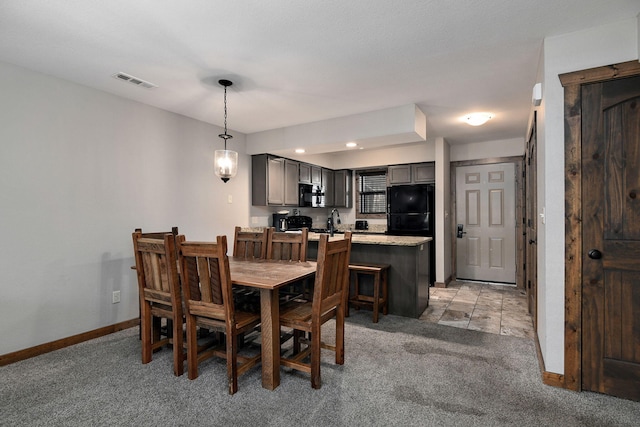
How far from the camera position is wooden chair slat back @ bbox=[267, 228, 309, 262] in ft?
10.2

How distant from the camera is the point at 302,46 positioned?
239 cm

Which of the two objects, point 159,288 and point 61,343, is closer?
point 159,288

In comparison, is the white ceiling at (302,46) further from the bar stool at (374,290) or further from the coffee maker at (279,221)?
the coffee maker at (279,221)

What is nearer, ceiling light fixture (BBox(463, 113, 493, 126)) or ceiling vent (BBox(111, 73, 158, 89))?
ceiling vent (BBox(111, 73, 158, 89))

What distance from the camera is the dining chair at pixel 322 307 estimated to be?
2.15 meters

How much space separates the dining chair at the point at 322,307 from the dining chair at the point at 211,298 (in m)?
0.29

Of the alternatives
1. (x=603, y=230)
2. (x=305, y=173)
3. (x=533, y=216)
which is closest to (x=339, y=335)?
(x=603, y=230)

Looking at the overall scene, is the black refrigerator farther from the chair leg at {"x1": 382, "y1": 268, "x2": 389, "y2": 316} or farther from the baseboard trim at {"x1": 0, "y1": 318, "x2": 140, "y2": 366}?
the baseboard trim at {"x1": 0, "y1": 318, "x2": 140, "y2": 366}

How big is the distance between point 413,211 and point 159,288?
4.04 metres

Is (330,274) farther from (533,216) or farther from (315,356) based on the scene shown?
(533,216)

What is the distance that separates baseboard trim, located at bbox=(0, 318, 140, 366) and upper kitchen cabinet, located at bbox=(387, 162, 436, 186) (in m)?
4.44

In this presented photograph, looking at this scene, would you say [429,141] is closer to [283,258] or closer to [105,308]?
[283,258]

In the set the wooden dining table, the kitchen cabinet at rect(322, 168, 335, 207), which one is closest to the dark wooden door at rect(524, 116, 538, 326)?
the wooden dining table

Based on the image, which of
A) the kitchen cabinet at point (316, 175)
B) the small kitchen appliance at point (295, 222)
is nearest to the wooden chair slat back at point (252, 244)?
the small kitchen appliance at point (295, 222)
